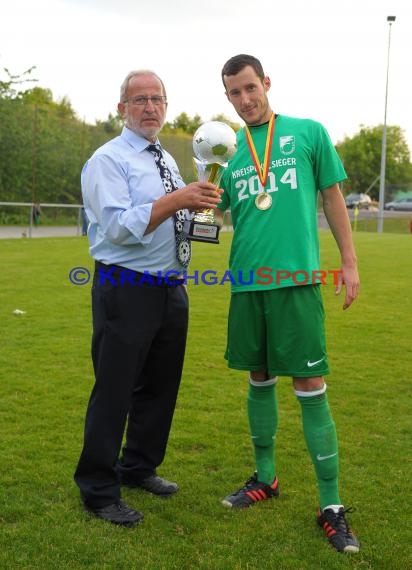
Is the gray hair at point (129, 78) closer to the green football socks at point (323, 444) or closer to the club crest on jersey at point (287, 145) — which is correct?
the club crest on jersey at point (287, 145)

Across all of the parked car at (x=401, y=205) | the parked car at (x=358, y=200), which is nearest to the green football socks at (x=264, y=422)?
the parked car at (x=401, y=205)

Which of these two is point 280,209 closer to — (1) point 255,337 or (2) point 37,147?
(1) point 255,337

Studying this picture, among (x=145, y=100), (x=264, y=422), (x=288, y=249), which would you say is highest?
(x=145, y=100)

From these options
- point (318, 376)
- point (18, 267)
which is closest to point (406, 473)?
point (318, 376)

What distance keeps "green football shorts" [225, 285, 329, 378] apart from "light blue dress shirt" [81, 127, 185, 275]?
0.44 metres

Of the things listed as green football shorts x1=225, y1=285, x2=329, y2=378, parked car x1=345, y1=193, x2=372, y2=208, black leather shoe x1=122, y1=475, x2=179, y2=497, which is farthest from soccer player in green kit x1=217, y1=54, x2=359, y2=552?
parked car x1=345, y1=193, x2=372, y2=208

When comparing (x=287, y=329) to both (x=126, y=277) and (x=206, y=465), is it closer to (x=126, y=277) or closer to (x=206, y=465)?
(x=126, y=277)

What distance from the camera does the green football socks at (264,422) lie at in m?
3.50

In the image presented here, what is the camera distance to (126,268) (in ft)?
10.6

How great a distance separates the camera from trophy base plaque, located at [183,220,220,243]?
3.16 m

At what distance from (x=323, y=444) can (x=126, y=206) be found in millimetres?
1415

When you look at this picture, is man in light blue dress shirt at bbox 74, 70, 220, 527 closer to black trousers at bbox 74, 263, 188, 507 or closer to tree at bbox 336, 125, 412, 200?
black trousers at bbox 74, 263, 188, 507

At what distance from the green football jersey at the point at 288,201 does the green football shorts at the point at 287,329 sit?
0.07 metres

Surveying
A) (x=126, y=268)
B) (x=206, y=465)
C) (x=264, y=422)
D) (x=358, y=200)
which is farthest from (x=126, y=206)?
(x=358, y=200)
